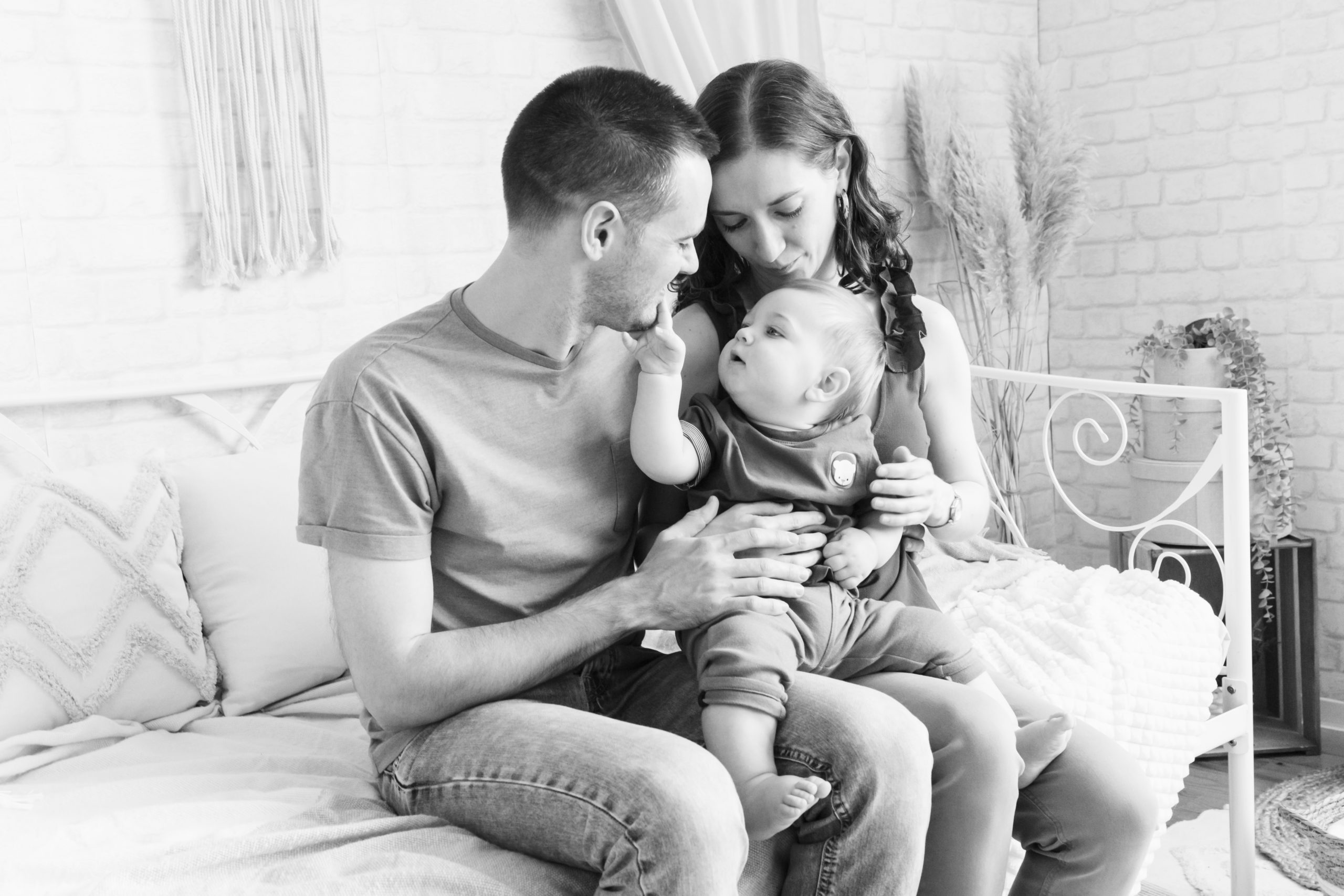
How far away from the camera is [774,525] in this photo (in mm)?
1549

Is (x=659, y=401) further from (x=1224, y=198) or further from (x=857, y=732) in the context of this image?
(x=1224, y=198)

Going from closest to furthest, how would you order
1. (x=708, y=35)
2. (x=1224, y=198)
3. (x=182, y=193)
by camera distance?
(x=182, y=193) → (x=708, y=35) → (x=1224, y=198)

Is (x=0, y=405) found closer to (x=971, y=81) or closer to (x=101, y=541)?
(x=101, y=541)

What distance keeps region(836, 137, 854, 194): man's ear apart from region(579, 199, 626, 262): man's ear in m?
0.50

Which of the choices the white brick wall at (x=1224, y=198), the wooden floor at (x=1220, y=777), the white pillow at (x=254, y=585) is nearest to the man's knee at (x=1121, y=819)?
the white pillow at (x=254, y=585)

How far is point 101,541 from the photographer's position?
1.85 metres

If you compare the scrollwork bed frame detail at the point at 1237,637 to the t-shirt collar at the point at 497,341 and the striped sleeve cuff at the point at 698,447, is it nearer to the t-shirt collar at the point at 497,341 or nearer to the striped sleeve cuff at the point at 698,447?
the striped sleeve cuff at the point at 698,447

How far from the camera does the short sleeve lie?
135 cm

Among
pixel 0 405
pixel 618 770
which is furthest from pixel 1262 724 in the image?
pixel 0 405

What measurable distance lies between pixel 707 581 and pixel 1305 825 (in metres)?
1.88

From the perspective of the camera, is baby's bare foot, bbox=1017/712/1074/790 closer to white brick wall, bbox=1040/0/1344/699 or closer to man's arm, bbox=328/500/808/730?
man's arm, bbox=328/500/808/730

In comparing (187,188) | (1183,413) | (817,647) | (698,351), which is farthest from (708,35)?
(817,647)

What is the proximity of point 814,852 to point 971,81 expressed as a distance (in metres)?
2.74

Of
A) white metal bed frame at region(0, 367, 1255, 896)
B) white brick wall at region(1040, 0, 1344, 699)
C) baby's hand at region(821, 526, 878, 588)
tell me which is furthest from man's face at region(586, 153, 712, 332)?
white brick wall at region(1040, 0, 1344, 699)
